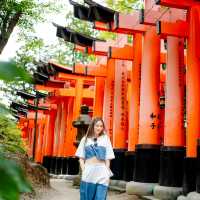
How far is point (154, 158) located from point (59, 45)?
15.4 m

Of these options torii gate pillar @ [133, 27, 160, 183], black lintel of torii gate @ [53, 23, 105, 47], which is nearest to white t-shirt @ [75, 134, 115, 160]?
torii gate pillar @ [133, 27, 160, 183]

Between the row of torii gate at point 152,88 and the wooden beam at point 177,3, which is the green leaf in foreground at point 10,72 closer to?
the row of torii gate at point 152,88

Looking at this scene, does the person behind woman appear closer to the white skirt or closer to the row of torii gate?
the white skirt

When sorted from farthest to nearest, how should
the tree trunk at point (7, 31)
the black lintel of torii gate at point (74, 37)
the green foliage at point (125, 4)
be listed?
the green foliage at point (125, 4) → the black lintel of torii gate at point (74, 37) → the tree trunk at point (7, 31)

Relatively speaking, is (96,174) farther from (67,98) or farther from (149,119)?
(67,98)

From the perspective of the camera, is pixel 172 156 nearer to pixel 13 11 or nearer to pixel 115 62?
pixel 115 62

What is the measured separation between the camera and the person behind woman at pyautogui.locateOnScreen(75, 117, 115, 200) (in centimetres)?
483

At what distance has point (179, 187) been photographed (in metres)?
8.83

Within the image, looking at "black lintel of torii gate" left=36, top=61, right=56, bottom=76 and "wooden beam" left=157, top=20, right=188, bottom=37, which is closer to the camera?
"wooden beam" left=157, top=20, right=188, bottom=37

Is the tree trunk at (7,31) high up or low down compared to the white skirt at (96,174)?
up

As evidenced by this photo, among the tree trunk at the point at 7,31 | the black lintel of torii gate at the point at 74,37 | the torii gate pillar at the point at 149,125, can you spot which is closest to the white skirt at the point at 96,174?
the torii gate pillar at the point at 149,125

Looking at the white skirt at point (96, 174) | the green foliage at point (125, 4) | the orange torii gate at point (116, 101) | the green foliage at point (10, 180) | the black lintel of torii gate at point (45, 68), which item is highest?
the green foliage at point (125, 4)

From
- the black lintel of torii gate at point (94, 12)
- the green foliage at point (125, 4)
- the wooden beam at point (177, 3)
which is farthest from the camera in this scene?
the green foliage at point (125, 4)

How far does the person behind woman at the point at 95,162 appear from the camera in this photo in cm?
483
